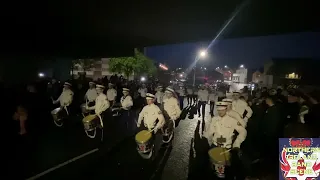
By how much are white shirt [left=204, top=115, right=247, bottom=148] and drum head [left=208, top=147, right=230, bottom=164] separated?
32 centimetres

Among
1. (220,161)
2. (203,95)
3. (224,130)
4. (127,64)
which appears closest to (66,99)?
(224,130)

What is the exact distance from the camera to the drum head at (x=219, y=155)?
5259 millimetres

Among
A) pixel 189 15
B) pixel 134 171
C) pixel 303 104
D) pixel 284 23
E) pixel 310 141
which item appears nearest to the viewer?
pixel 310 141

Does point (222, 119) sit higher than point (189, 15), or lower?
lower

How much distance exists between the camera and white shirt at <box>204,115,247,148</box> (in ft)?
19.6

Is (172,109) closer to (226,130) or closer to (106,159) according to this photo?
(106,159)

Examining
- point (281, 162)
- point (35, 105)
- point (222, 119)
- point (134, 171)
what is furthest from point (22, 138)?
point (281, 162)

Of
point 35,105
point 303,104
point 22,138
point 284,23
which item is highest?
point 284,23

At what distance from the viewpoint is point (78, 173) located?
22.9 ft

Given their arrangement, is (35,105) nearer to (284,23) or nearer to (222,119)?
(222,119)

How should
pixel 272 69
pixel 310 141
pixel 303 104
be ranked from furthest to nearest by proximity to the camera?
pixel 272 69
pixel 303 104
pixel 310 141

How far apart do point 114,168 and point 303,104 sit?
5663 millimetres

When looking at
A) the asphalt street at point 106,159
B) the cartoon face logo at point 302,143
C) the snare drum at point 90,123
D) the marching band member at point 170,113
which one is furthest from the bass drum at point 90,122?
the cartoon face logo at point 302,143

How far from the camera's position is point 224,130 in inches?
238
